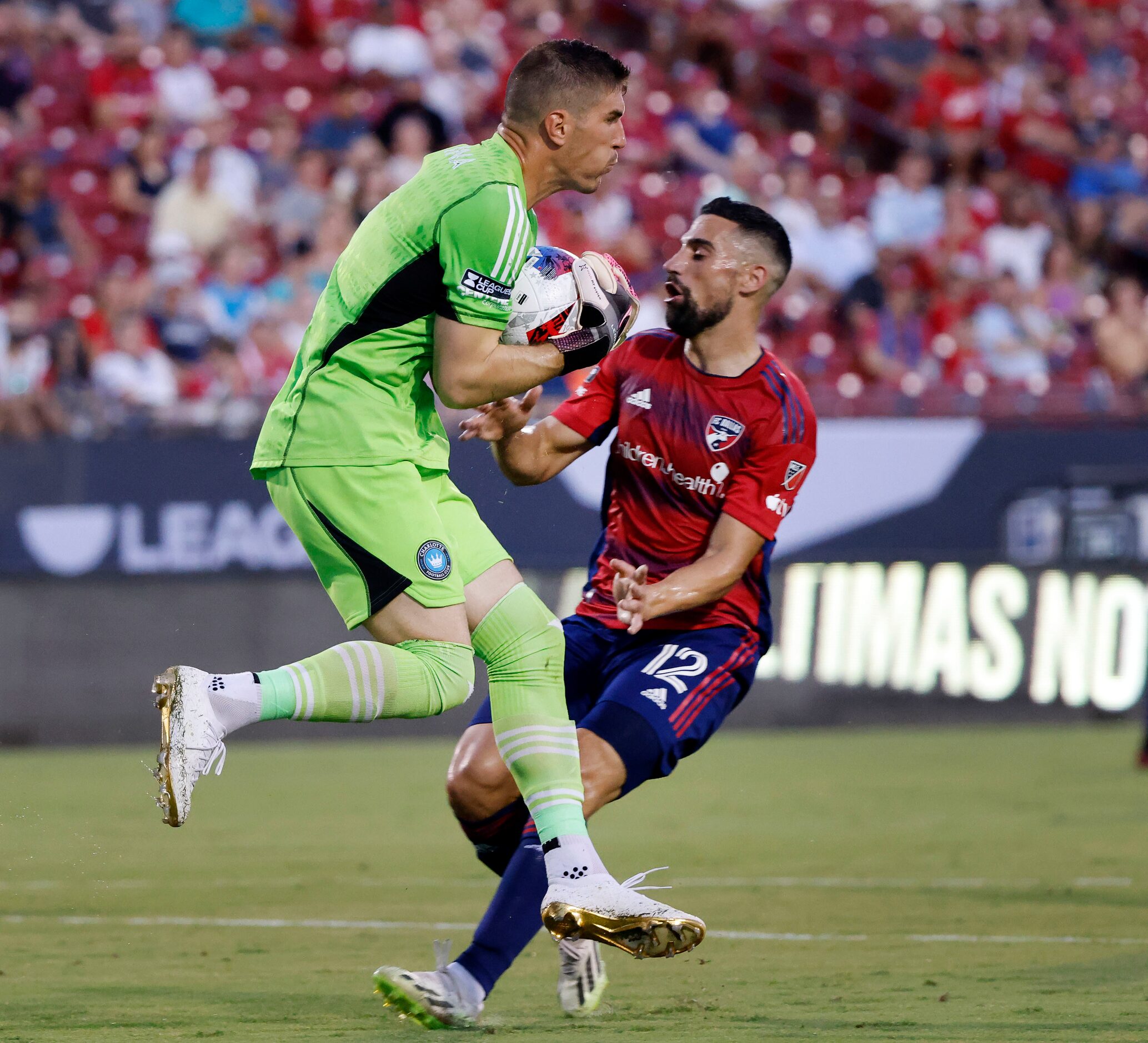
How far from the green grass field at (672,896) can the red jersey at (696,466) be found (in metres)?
1.18

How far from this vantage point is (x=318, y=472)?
15.2 feet

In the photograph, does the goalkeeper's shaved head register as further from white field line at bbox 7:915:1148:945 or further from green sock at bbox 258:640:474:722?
white field line at bbox 7:915:1148:945

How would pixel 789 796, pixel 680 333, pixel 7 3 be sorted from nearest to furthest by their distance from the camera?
pixel 680 333 → pixel 789 796 → pixel 7 3

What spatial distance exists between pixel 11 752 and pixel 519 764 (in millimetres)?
8633

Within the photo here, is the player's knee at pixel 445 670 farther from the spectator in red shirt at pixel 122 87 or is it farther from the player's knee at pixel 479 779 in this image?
the spectator in red shirt at pixel 122 87

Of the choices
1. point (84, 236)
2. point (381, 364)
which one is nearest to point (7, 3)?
point (84, 236)

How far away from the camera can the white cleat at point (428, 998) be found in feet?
15.1

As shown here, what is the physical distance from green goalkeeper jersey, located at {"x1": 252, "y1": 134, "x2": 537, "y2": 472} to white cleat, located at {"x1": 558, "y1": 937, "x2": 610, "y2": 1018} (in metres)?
1.41

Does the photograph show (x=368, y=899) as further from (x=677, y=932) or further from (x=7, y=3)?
(x=7, y=3)

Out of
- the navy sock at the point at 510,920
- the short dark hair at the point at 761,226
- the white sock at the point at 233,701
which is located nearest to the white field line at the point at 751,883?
the navy sock at the point at 510,920

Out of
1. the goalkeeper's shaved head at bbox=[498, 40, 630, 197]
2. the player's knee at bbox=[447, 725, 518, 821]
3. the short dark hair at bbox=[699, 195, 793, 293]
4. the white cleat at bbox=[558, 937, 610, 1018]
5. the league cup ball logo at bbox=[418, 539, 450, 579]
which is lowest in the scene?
the white cleat at bbox=[558, 937, 610, 1018]

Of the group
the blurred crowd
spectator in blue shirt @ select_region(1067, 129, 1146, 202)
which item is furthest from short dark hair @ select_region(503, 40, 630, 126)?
spectator in blue shirt @ select_region(1067, 129, 1146, 202)

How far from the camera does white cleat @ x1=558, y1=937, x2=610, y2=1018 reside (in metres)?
4.82

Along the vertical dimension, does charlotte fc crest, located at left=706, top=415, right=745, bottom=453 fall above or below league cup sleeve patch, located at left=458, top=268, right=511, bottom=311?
below
